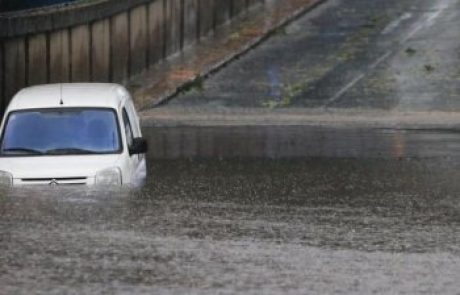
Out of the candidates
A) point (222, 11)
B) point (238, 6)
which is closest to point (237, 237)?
point (222, 11)

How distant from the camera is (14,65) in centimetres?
2877

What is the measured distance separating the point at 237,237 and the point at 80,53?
19223 mm

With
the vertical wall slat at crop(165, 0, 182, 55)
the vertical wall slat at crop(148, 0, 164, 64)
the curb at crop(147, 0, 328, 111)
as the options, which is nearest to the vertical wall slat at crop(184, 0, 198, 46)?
the vertical wall slat at crop(165, 0, 182, 55)

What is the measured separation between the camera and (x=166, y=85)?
35312 mm

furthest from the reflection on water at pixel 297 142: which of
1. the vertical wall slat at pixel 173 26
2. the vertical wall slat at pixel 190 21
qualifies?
the vertical wall slat at pixel 190 21

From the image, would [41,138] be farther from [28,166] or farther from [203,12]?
[203,12]

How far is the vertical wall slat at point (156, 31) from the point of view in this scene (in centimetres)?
3731

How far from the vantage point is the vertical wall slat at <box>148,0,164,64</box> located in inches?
1469

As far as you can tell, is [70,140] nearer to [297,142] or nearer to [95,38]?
[297,142]

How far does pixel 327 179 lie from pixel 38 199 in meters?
6.00

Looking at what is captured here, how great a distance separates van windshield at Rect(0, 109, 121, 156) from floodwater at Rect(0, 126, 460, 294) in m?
0.79

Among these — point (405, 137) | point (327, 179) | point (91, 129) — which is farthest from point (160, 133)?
point (91, 129)

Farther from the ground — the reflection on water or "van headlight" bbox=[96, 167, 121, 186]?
"van headlight" bbox=[96, 167, 121, 186]

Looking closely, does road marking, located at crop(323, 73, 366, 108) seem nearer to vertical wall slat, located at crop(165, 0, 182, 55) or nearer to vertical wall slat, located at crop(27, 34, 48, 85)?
vertical wall slat, located at crop(165, 0, 182, 55)
